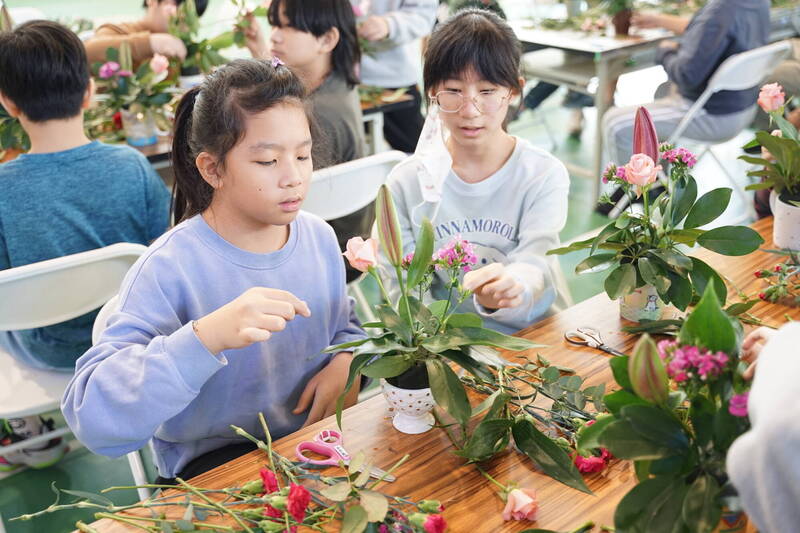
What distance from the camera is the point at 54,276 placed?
1.41 meters

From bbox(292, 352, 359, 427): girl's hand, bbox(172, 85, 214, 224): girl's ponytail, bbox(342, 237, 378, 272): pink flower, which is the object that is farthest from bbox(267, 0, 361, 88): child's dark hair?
bbox(342, 237, 378, 272): pink flower

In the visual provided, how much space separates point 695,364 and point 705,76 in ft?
8.79

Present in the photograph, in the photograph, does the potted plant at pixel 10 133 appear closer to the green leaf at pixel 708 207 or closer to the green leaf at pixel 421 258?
A: the green leaf at pixel 421 258

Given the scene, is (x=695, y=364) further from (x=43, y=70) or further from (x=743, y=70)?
(x=743, y=70)

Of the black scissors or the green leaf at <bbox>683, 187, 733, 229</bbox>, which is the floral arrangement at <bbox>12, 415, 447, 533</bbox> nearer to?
the black scissors

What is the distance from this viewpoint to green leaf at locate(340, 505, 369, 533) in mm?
795

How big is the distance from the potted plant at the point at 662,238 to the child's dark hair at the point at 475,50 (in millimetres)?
372

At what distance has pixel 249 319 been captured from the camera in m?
0.96

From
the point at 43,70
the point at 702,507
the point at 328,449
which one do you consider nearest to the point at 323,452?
the point at 328,449

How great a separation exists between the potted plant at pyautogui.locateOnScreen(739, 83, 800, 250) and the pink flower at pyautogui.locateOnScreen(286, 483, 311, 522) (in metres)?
1.06

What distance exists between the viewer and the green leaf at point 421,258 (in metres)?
0.96

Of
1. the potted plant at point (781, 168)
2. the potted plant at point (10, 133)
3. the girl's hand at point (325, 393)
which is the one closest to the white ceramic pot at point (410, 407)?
the girl's hand at point (325, 393)

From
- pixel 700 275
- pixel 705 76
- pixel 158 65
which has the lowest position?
pixel 705 76

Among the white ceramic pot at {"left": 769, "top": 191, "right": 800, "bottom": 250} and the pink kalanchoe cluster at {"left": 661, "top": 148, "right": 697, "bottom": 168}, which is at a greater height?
the pink kalanchoe cluster at {"left": 661, "top": 148, "right": 697, "bottom": 168}
